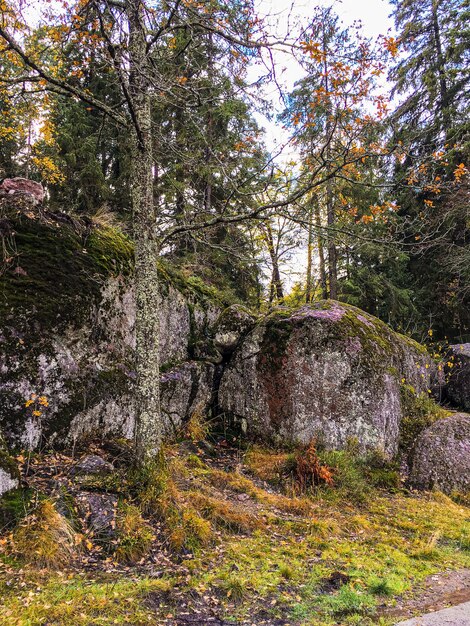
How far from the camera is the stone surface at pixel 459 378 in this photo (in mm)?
10109

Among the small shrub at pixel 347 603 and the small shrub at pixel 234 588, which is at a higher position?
the small shrub at pixel 234 588

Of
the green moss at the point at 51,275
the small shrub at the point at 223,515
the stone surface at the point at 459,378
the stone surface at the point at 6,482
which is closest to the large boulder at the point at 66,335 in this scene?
the green moss at the point at 51,275

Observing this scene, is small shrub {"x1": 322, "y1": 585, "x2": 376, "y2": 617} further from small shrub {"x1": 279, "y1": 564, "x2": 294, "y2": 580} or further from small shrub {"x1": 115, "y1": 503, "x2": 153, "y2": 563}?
small shrub {"x1": 115, "y1": 503, "x2": 153, "y2": 563}

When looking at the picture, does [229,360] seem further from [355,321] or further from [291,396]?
[355,321]

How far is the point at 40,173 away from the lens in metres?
12.6

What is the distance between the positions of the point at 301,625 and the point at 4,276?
4.91 meters

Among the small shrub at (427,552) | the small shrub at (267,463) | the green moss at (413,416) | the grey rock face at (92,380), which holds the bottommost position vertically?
the small shrub at (427,552)

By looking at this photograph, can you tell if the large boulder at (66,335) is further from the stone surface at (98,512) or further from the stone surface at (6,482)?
the stone surface at (98,512)

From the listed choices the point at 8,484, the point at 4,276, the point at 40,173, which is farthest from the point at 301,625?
the point at 40,173

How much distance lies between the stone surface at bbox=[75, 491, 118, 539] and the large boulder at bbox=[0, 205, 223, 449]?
3.38 feet

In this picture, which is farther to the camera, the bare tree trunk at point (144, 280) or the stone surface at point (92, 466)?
the bare tree trunk at point (144, 280)

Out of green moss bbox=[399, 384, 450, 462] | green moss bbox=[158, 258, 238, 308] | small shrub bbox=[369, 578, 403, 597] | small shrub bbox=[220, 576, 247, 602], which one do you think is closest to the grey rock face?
green moss bbox=[158, 258, 238, 308]

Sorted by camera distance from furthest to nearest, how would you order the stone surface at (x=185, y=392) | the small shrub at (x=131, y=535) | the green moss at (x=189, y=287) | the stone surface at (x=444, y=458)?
the green moss at (x=189, y=287), the stone surface at (x=185, y=392), the stone surface at (x=444, y=458), the small shrub at (x=131, y=535)

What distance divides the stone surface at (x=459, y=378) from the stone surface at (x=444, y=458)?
9.92 feet
